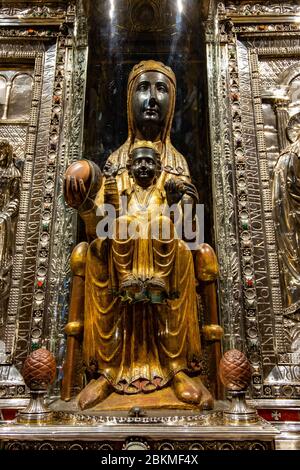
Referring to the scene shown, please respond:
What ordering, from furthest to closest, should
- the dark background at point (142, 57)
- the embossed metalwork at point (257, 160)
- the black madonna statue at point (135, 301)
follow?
the dark background at point (142, 57) → the embossed metalwork at point (257, 160) → the black madonna statue at point (135, 301)

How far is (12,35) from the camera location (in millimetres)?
5359

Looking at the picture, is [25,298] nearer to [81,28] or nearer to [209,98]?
[209,98]

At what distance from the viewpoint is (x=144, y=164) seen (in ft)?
12.2

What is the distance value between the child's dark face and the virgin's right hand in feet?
1.58

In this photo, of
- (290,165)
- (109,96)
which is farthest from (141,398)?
(109,96)

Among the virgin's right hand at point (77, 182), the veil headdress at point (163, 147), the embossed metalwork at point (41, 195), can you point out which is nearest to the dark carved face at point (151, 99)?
the veil headdress at point (163, 147)

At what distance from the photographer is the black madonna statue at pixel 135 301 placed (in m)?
3.29

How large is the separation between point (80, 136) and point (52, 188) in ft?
2.36

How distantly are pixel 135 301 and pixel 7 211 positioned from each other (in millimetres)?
2194

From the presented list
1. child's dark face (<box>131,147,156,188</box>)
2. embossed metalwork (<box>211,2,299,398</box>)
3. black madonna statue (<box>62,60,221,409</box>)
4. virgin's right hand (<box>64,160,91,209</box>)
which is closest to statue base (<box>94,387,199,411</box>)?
black madonna statue (<box>62,60,221,409</box>)

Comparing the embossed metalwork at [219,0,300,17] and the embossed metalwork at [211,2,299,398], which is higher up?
the embossed metalwork at [219,0,300,17]

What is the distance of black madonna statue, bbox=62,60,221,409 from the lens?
329cm

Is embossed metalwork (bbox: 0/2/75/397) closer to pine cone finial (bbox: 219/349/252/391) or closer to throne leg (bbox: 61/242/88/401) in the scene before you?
throne leg (bbox: 61/242/88/401)

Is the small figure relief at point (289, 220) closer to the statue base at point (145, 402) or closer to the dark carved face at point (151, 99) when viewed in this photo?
the dark carved face at point (151, 99)
